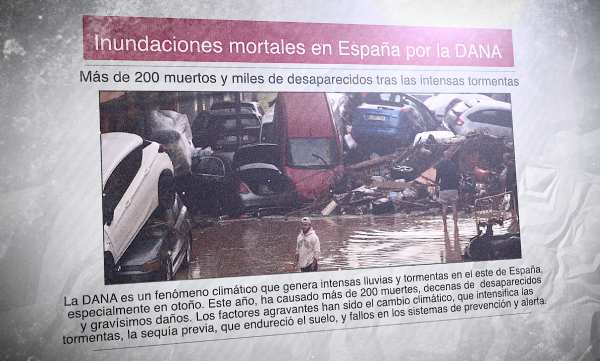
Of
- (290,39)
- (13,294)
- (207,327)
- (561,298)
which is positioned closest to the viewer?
(13,294)

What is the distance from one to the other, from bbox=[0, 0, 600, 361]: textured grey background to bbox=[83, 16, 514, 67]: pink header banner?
5cm

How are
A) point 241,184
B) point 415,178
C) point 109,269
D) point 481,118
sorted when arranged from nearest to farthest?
point 109,269 < point 241,184 < point 415,178 < point 481,118

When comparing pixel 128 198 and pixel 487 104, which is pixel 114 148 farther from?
pixel 487 104

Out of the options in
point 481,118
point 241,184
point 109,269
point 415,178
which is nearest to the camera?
point 109,269

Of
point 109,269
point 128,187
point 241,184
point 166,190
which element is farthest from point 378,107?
point 109,269

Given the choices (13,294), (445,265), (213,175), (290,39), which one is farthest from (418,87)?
(13,294)

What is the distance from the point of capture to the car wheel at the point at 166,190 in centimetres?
292

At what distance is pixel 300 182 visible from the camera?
3086mm

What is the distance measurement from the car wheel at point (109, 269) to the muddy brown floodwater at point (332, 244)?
0.31 m

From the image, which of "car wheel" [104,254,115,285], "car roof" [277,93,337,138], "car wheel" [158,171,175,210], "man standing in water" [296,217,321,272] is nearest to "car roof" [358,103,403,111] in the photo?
"car roof" [277,93,337,138]

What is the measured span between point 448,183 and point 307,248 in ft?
2.76

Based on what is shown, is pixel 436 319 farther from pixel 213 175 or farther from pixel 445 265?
pixel 213 175

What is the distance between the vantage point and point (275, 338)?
3002 mm

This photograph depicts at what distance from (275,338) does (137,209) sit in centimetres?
91
